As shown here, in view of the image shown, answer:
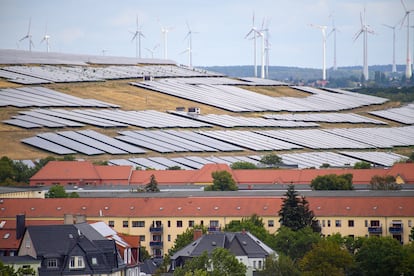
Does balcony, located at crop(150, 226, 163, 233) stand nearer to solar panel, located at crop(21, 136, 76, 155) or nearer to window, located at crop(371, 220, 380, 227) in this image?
window, located at crop(371, 220, 380, 227)

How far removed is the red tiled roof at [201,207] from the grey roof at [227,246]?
21.7 metres

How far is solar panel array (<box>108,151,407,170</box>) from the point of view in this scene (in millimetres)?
141500

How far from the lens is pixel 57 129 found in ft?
518

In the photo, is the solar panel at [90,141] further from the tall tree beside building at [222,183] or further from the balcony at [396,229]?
the balcony at [396,229]

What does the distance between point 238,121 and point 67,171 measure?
5233 centimetres

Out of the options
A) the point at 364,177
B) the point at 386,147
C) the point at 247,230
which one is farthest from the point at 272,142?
the point at 247,230

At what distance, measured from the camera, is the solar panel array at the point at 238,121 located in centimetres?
17738

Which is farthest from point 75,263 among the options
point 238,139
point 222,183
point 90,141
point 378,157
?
point 238,139

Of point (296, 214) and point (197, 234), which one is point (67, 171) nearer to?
point (296, 214)

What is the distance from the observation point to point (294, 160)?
151 m

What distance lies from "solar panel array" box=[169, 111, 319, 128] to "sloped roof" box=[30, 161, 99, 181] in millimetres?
45387

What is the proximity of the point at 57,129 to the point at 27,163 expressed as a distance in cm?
1975

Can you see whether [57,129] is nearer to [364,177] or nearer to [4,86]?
[4,86]

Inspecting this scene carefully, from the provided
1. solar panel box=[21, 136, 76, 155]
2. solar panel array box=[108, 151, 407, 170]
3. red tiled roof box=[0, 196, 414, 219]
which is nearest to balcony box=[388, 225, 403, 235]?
red tiled roof box=[0, 196, 414, 219]
